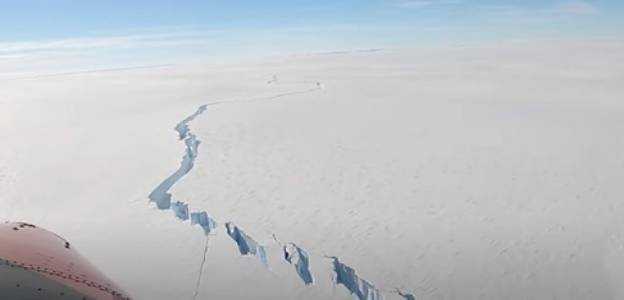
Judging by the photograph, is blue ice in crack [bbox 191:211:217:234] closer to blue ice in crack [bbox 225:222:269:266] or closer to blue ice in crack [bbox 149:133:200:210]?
blue ice in crack [bbox 225:222:269:266]

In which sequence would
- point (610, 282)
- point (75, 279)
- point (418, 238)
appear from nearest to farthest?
1. point (75, 279)
2. point (610, 282)
3. point (418, 238)

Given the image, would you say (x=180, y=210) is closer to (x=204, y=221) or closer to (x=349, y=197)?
(x=204, y=221)

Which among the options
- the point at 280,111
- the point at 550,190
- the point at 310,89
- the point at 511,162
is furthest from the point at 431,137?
the point at 310,89

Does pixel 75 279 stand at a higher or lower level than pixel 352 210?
higher

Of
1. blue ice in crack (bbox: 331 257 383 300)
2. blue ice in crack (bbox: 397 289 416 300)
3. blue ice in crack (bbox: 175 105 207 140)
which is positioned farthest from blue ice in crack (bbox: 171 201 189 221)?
blue ice in crack (bbox: 175 105 207 140)

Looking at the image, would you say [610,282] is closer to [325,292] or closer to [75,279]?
[325,292]

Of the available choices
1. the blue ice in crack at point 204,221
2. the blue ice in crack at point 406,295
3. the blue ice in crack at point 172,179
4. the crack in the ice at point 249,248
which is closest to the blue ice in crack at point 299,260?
the crack in the ice at point 249,248

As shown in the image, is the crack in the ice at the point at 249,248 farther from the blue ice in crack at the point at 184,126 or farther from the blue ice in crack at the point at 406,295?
the blue ice in crack at the point at 184,126
